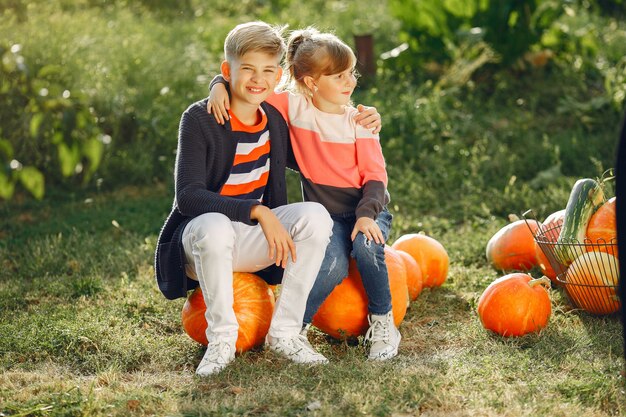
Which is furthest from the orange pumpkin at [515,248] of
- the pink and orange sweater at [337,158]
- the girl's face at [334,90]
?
the girl's face at [334,90]

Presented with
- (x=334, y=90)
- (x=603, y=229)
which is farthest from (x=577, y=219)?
(x=334, y=90)

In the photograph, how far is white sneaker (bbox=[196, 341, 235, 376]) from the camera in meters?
3.47

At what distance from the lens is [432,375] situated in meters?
3.37

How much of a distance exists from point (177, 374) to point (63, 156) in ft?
5.86

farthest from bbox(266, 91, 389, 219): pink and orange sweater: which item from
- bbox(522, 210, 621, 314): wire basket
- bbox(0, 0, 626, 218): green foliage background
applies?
bbox(0, 0, 626, 218): green foliage background

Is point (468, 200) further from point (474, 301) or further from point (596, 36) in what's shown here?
point (596, 36)

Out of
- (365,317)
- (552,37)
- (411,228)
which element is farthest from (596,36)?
(365,317)

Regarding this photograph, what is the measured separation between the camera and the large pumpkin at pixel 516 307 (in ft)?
12.6

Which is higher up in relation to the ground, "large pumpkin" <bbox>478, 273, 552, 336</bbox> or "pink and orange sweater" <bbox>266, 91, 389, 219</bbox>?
"pink and orange sweater" <bbox>266, 91, 389, 219</bbox>

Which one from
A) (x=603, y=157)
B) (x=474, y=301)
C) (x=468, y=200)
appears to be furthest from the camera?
(x=603, y=157)

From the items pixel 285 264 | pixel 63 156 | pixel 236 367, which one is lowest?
pixel 236 367

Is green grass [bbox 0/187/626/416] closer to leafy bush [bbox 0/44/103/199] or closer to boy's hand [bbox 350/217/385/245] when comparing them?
boy's hand [bbox 350/217/385/245]

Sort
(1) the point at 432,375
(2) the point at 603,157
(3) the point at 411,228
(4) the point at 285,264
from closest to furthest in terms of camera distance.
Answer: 1. (1) the point at 432,375
2. (4) the point at 285,264
3. (3) the point at 411,228
4. (2) the point at 603,157

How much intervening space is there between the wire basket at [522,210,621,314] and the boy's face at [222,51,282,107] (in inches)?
53.2
